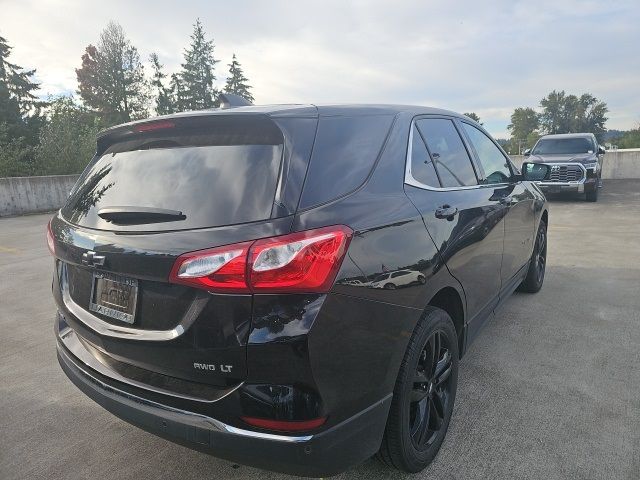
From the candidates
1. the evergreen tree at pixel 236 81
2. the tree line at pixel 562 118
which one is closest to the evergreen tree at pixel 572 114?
the tree line at pixel 562 118

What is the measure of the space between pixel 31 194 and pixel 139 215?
15733 mm

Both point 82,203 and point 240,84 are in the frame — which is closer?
point 82,203

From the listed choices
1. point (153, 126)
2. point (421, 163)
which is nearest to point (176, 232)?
point (153, 126)

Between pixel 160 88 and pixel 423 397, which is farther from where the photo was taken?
pixel 160 88

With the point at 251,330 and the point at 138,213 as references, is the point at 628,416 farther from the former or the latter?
the point at 138,213

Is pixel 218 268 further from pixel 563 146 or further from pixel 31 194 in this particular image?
pixel 31 194

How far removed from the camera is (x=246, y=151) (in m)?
1.81

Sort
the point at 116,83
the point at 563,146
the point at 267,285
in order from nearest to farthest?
the point at 267,285, the point at 563,146, the point at 116,83

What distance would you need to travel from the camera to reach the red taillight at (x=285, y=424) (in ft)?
5.28

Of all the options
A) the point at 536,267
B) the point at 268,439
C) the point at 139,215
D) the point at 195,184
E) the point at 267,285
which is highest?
the point at 195,184

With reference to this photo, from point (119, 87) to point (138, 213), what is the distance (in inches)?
2002

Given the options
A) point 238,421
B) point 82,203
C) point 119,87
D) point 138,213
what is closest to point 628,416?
point 238,421

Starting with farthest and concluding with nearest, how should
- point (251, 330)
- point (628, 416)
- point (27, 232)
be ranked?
point (27, 232) < point (628, 416) < point (251, 330)

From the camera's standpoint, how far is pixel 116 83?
Answer: 4575 centimetres
